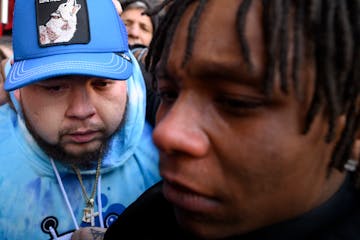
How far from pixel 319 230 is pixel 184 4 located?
0.53m

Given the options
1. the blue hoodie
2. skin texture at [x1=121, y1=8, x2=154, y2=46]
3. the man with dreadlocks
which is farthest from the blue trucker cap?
skin texture at [x1=121, y1=8, x2=154, y2=46]

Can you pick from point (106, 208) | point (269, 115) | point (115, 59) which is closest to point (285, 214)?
point (269, 115)

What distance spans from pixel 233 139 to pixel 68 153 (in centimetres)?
101

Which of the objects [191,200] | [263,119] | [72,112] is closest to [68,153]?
[72,112]

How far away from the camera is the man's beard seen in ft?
5.46

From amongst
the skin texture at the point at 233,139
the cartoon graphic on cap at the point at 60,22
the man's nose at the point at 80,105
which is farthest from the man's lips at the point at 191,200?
the cartoon graphic on cap at the point at 60,22

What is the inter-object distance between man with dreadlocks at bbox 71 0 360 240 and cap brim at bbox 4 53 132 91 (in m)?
0.79

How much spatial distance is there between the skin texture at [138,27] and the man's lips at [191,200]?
2.49 m

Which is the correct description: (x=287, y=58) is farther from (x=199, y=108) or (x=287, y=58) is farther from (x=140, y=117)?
(x=140, y=117)

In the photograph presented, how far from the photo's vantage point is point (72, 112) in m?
1.61

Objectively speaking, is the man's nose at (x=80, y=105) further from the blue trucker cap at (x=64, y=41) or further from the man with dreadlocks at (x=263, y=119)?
the man with dreadlocks at (x=263, y=119)

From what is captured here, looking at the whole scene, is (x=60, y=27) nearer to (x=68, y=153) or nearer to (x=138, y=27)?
(x=68, y=153)

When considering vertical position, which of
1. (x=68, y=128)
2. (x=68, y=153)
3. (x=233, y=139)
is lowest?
(x=68, y=153)

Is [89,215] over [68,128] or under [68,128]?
under
